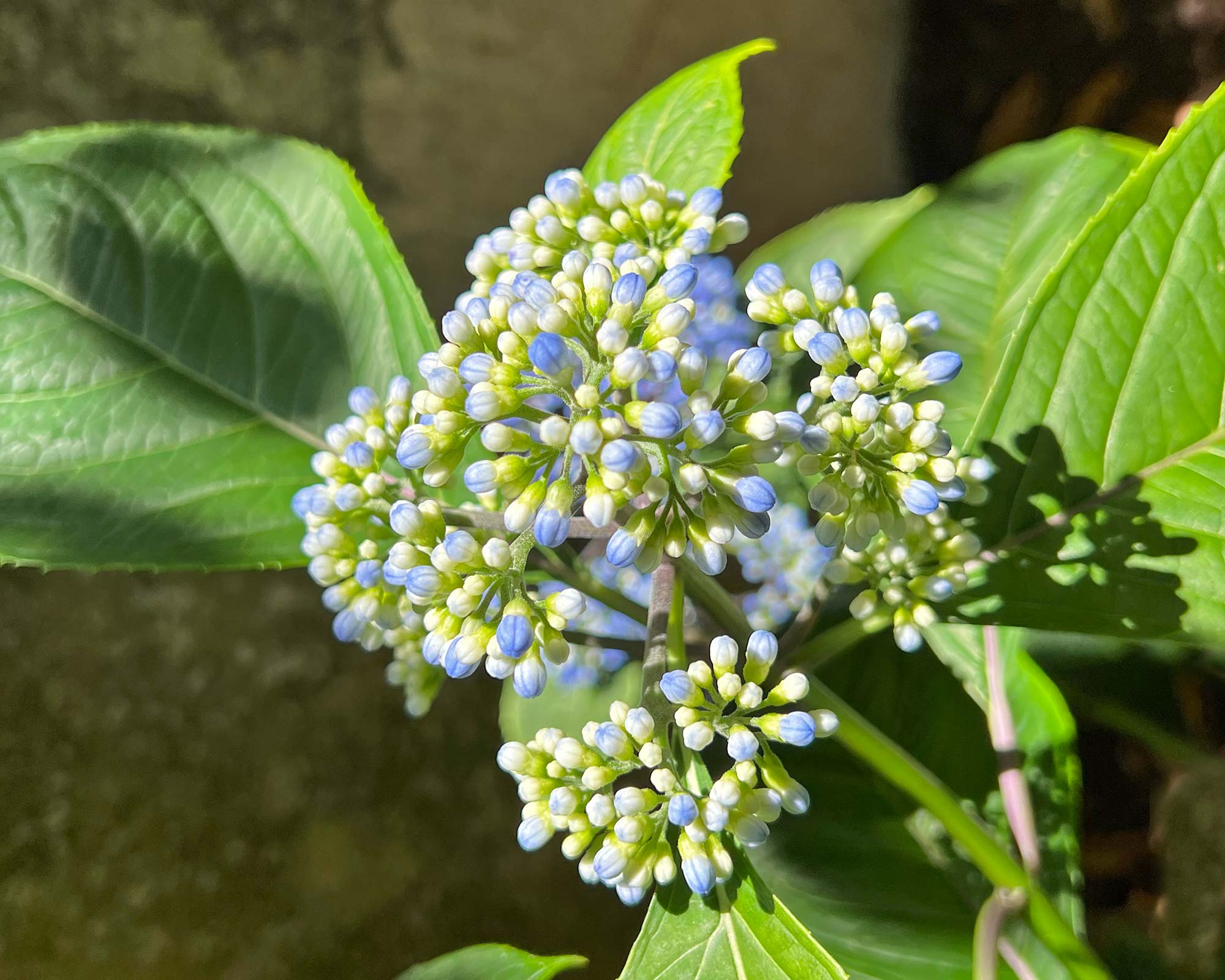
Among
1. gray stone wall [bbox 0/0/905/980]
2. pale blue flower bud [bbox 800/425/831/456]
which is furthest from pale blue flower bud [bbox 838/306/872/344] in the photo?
gray stone wall [bbox 0/0/905/980]

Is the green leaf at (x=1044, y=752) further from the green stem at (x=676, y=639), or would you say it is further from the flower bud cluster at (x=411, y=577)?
the flower bud cluster at (x=411, y=577)

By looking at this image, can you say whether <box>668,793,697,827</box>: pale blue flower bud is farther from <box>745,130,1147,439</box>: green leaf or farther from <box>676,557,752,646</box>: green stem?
<box>745,130,1147,439</box>: green leaf

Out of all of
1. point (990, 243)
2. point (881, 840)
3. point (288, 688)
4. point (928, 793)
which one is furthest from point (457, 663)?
point (288, 688)

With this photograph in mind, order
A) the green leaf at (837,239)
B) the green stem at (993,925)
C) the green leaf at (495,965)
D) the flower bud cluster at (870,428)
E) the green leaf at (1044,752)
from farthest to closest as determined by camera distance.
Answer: the green leaf at (837,239) < the green leaf at (1044,752) < the green stem at (993,925) < the green leaf at (495,965) < the flower bud cluster at (870,428)

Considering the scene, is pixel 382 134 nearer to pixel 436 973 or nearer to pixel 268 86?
pixel 268 86

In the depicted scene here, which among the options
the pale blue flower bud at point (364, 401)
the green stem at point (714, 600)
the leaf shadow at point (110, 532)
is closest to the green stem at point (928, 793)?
the green stem at point (714, 600)

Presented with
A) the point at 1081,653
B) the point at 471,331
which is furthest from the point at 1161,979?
the point at 471,331
